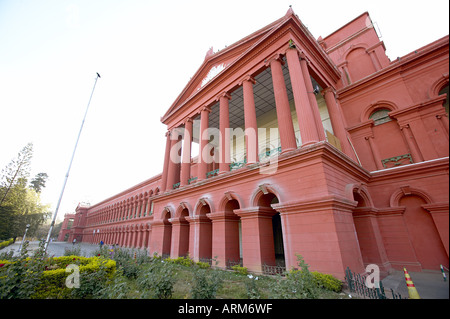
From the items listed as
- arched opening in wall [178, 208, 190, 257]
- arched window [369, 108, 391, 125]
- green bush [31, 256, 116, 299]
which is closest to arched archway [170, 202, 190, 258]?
arched opening in wall [178, 208, 190, 257]

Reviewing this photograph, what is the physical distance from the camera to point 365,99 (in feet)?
43.5

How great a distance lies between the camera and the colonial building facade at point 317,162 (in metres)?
8.04

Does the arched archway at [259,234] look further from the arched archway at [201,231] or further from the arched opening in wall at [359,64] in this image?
the arched opening in wall at [359,64]

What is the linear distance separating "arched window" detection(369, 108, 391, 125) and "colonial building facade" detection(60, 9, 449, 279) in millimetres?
73

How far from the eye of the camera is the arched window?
12.2 meters

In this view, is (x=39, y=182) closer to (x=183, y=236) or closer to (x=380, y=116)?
(x=183, y=236)

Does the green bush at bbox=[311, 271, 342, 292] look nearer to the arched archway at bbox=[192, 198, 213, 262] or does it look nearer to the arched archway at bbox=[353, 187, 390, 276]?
the arched archway at bbox=[353, 187, 390, 276]

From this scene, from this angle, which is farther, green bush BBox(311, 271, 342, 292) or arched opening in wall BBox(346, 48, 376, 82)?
arched opening in wall BBox(346, 48, 376, 82)

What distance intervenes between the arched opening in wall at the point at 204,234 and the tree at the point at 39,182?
67.5m

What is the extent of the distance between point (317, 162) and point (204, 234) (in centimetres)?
840

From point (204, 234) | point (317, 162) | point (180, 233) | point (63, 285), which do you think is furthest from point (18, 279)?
point (317, 162)

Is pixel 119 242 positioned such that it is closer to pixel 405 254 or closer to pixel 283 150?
pixel 283 150

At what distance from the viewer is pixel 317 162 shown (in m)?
8.21
